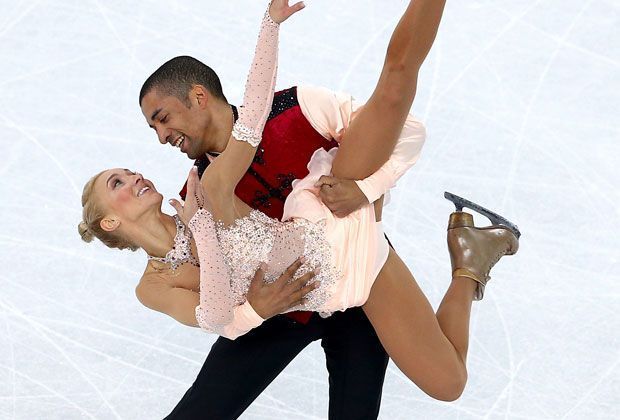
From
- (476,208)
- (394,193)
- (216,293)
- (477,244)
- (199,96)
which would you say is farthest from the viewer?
(394,193)

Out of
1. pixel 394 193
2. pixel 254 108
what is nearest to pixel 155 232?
pixel 254 108

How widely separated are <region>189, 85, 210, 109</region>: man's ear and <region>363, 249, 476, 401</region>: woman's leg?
0.71 meters

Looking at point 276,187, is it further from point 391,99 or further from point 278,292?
point 391,99

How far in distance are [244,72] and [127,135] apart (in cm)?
66

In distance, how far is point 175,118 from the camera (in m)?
3.13

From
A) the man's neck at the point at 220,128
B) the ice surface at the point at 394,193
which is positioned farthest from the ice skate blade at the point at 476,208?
the man's neck at the point at 220,128

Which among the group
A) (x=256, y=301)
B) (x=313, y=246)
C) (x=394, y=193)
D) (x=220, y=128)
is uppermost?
(x=220, y=128)

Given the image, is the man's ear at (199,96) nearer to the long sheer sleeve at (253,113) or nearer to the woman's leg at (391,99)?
the long sheer sleeve at (253,113)

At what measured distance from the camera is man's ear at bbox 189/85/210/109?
10.3 ft

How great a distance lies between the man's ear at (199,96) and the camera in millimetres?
3150

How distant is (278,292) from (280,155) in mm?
399

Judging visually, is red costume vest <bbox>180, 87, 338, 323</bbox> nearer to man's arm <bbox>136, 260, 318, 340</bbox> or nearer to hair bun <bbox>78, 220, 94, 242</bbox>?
man's arm <bbox>136, 260, 318, 340</bbox>

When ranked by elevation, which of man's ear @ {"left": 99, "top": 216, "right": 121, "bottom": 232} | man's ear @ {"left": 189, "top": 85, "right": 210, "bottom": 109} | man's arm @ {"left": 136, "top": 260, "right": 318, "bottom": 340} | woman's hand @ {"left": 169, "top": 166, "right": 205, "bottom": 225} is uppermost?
man's ear @ {"left": 189, "top": 85, "right": 210, "bottom": 109}

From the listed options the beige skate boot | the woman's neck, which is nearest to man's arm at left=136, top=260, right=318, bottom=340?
the woman's neck
